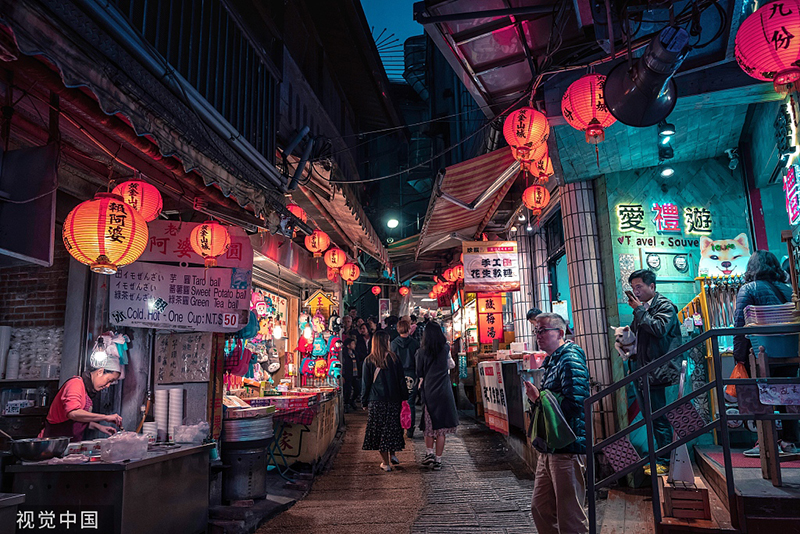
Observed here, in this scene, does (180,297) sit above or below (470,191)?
below

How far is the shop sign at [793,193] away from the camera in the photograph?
21.3 feet

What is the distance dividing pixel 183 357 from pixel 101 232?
12.0ft

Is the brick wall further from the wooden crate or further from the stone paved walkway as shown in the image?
the wooden crate

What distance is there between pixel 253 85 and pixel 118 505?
6.68 meters

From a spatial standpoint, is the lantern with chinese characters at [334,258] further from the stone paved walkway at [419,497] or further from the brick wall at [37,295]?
the brick wall at [37,295]

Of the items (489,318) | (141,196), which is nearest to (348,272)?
(489,318)

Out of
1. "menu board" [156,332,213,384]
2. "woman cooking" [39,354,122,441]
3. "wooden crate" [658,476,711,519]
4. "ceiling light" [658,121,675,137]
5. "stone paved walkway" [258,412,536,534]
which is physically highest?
"ceiling light" [658,121,675,137]

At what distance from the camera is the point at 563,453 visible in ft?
16.0

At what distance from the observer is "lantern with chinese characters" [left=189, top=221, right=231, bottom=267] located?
7.51m

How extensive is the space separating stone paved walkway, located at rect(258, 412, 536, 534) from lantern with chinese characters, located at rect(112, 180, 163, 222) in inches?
168

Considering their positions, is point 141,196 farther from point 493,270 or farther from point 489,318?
point 489,318

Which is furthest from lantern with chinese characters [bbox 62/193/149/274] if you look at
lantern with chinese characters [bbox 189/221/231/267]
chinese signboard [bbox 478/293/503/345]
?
chinese signboard [bbox 478/293/503/345]

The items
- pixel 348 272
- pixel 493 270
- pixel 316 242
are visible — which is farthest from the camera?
pixel 348 272

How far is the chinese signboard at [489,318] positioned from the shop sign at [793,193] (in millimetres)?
9518
